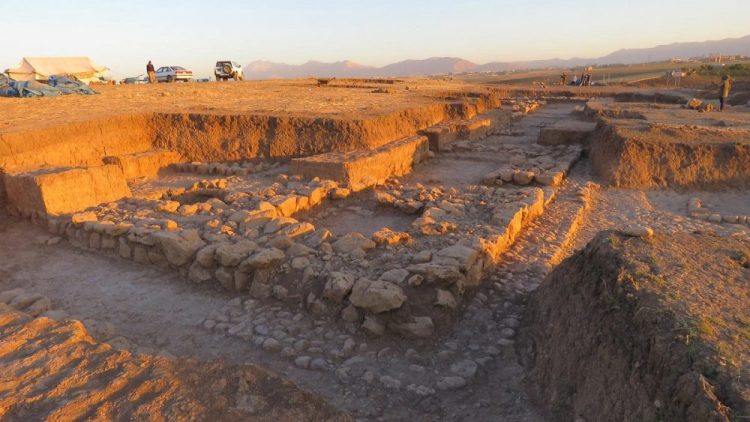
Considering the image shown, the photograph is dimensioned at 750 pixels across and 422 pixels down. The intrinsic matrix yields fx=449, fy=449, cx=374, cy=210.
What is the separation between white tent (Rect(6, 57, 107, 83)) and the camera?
19.2 metres

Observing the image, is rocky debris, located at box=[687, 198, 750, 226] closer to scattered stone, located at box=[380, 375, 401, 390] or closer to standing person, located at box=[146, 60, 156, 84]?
scattered stone, located at box=[380, 375, 401, 390]

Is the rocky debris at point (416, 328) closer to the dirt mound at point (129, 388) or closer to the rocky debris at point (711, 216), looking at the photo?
the dirt mound at point (129, 388)

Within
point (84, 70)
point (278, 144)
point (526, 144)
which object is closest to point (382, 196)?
point (278, 144)

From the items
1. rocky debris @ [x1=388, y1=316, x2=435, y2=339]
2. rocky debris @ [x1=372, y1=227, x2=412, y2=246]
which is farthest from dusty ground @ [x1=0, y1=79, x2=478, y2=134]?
rocky debris @ [x1=388, y1=316, x2=435, y2=339]

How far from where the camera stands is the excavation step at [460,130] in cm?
1010

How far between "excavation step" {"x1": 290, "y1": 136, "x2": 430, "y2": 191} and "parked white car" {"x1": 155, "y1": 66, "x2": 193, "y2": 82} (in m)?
18.7

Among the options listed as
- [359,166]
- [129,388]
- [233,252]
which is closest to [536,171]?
[359,166]

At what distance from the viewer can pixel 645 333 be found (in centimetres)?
216

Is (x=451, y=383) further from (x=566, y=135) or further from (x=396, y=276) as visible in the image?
Answer: (x=566, y=135)

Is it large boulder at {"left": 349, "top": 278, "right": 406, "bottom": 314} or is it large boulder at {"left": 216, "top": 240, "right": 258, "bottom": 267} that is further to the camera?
large boulder at {"left": 216, "top": 240, "right": 258, "bottom": 267}

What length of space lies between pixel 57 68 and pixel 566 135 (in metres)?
22.3

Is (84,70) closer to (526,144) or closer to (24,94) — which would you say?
(24,94)

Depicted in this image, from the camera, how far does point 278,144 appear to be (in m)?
8.87

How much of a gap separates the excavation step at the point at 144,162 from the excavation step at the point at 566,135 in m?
8.01
